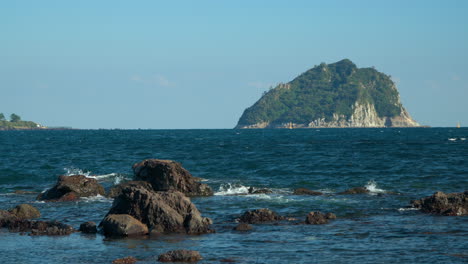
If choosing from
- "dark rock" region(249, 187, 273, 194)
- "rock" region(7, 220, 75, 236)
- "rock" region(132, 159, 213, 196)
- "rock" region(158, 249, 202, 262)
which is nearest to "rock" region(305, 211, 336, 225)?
"rock" region(158, 249, 202, 262)

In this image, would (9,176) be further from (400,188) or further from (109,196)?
(400,188)

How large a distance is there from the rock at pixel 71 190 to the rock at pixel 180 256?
17.5m

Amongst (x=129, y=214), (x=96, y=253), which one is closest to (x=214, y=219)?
(x=129, y=214)

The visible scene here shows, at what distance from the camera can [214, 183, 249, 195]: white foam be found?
39.3 metres

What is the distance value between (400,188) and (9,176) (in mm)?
30913

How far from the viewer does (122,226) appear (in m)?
23.9

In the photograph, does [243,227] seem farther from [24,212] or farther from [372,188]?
[372,188]

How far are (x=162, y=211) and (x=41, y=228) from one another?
16.3ft

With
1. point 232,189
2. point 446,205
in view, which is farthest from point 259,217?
point 232,189

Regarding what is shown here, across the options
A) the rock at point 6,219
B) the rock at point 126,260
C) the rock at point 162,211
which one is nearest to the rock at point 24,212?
the rock at point 6,219

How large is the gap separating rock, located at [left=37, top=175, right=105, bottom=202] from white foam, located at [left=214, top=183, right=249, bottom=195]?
767 centimetres

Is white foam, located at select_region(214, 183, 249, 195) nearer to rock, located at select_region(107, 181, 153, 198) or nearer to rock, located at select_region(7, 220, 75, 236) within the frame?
rock, located at select_region(107, 181, 153, 198)

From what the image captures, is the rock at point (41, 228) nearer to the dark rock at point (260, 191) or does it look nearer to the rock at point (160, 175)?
the rock at point (160, 175)

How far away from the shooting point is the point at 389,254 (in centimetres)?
1997
